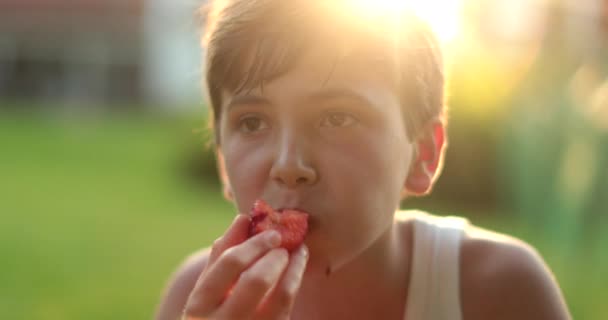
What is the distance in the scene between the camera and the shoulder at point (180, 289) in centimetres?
285

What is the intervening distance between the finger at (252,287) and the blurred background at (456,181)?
115 centimetres

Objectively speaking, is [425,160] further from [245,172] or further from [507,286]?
[245,172]

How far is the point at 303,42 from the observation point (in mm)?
2307

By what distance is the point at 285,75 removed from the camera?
2.26m

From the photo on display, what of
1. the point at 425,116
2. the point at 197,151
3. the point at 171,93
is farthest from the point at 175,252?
the point at 171,93

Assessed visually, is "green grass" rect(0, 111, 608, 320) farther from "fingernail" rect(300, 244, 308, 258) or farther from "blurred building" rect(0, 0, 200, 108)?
"blurred building" rect(0, 0, 200, 108)

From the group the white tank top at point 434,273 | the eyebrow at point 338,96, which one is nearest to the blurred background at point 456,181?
the eyebrow at point 338,96

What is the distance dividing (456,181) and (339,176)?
271 inches

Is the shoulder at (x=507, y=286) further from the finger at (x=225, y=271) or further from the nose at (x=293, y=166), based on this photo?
the finger at (x=225, y=271)

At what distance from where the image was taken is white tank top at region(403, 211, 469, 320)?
8.70ft

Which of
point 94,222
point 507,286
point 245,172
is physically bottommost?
point 94,222

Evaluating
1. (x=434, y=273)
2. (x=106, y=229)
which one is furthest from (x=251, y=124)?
(x=106, y=229)

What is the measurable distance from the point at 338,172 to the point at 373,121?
0.72 feet

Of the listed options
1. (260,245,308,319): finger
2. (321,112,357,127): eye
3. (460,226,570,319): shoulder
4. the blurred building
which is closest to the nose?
(321,112,357,127): eye
